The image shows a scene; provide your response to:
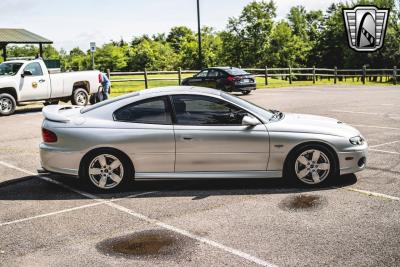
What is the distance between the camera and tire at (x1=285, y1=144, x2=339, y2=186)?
6770 mm

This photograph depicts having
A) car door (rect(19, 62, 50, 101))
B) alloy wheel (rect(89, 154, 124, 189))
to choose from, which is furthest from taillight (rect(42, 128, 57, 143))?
car door (rect(19, 62, 50, 101))

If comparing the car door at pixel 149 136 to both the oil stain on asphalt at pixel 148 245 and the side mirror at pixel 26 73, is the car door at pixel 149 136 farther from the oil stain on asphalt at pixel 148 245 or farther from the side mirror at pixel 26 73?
the side mirror at pixel 26 73

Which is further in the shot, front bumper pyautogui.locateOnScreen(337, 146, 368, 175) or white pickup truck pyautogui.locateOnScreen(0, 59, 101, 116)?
white pickup truck pyautogui.locateOnScreen(0, 59, 101, 116)

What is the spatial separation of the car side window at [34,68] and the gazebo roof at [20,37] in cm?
1596

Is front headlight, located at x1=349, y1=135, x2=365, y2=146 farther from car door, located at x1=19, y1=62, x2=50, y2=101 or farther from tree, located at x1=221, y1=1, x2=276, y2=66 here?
tree, located at x1=221, y1=1, x2=276, y2=66

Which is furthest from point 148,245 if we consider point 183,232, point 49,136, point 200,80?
point 200,80

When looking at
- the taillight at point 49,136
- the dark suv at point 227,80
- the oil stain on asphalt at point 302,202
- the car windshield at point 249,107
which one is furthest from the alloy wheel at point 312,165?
the dark suv at point 227,80

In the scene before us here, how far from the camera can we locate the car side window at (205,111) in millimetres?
6801

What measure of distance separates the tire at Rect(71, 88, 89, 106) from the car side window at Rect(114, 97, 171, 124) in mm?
12382

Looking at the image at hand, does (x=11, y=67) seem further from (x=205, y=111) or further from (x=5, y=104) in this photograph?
(x=205, y=111)

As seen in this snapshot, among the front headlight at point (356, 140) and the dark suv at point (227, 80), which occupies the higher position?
the dark suv at point (227, 80)

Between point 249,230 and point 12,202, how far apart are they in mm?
3319

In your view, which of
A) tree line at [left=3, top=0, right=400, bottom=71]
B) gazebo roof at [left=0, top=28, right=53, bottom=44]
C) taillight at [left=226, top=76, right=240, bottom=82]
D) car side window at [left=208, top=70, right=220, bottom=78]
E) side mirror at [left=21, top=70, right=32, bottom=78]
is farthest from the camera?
tree line at [left=3, top=0, right=400, bottom=71]

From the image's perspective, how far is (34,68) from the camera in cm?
1781
